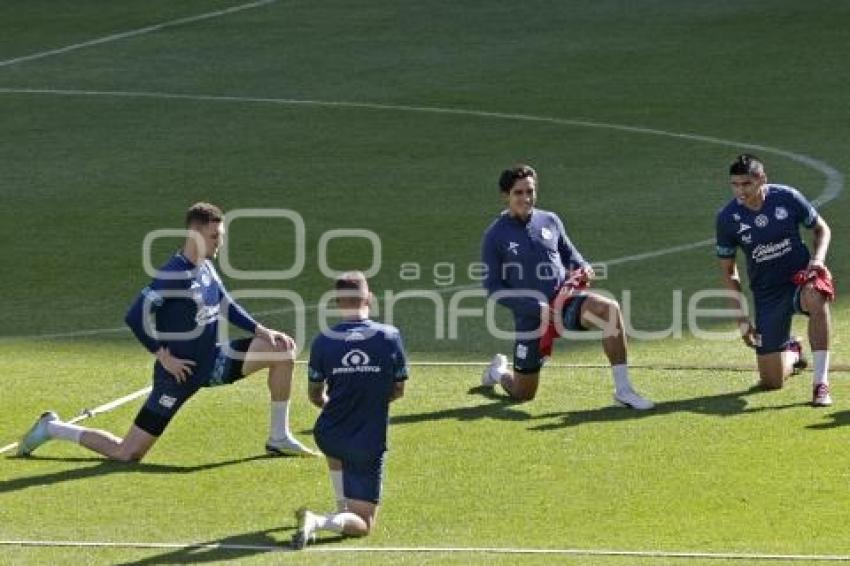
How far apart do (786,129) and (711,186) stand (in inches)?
170

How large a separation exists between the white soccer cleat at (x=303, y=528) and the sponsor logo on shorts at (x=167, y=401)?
8.64 feet

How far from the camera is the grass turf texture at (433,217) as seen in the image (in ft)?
49.7

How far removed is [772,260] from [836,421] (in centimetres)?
202

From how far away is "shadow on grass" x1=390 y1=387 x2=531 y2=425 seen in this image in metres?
17.8

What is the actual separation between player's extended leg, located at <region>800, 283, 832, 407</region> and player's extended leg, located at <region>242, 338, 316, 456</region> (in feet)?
13.4

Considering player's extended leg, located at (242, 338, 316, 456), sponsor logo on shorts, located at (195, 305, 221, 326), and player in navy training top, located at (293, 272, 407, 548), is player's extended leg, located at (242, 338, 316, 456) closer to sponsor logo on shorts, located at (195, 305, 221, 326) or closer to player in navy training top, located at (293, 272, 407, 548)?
sponsor logo on shorts, located at (195, 305, 221, 326)

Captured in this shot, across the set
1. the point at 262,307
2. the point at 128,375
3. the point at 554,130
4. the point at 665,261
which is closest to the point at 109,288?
the point at 262,307

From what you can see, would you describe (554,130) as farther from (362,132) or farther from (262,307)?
(262,307)

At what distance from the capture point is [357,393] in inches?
570

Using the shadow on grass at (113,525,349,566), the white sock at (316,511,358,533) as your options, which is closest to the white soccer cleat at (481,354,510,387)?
the shadow on grass at (113,525,349,566)

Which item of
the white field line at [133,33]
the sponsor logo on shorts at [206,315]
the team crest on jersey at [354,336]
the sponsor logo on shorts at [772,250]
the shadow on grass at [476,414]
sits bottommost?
the shadow on grass at [476,414]

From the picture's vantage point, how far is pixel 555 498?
15.2 meters

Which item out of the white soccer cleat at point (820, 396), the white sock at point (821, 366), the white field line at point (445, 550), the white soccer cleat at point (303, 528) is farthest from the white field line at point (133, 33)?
the white soccer cleat at point (303, 528)

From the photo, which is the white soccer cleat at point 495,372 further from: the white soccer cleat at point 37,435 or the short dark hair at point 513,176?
the white soccer cleat at point 37,435
